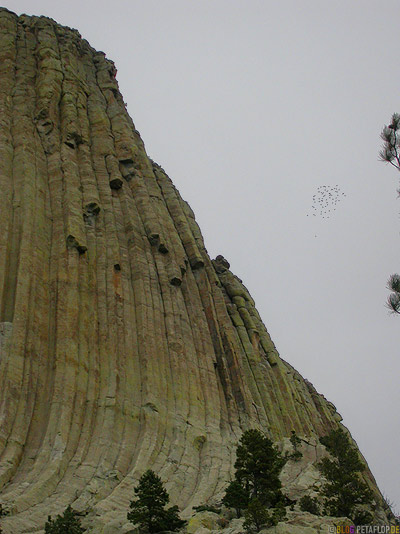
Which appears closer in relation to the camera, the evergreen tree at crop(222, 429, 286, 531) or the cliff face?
the evergreen tree at crop(222, 429, 286, 531)

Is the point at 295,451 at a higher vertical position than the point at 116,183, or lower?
lower

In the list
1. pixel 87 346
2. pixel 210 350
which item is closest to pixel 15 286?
pixel 87 346

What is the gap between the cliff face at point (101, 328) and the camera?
26.7m

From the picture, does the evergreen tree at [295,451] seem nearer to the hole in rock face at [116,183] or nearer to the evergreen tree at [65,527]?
the evergreen tree at [65,527]

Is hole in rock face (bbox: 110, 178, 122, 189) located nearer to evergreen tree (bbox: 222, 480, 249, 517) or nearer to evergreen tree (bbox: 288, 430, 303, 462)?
evergreen tree (bbox: 288, 430, 303, 462)

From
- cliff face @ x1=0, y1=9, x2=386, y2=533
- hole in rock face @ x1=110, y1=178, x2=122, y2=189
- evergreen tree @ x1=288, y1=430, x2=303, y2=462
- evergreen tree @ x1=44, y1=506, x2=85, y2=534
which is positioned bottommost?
evergreen tree @ x1=44, y1=506, x2=85, y2=534

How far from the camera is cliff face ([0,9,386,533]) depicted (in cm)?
2667

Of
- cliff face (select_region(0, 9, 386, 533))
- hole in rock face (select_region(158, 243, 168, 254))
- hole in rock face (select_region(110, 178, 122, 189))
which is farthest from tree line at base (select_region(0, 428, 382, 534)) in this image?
hole in rock face (select_region(110, 178, 122, 189))

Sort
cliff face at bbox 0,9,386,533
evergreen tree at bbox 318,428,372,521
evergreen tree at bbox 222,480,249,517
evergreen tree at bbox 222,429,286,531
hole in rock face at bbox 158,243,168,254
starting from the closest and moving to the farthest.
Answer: evergreen tree at bbox 222,480,249,517, evergreen tree at bbox 222,429,286,531, evergreen tree at bbox 318,428,372,521, cliff face at bbox 0,9,386,533, hole in rock face at bbox 158,243,168,254

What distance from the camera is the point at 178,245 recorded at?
137 feet

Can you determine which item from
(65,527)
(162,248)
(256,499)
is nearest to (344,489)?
(256,499)

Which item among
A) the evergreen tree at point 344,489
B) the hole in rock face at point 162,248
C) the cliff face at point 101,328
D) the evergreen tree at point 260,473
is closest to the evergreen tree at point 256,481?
the evergreen tree at point 260,473

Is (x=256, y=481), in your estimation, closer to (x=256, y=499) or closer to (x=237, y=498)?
(x=237, y=498)

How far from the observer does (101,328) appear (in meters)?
32.7
